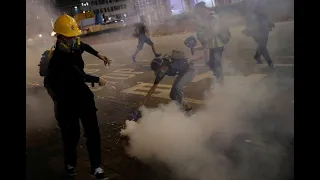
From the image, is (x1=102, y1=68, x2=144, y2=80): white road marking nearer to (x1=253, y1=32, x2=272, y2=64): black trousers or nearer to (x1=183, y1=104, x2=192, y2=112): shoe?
(x1=253, y1=32, x2=272, y2=64): black trousers

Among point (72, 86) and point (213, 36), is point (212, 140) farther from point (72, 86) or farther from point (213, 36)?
point (213, 36)

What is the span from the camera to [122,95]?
758 cm

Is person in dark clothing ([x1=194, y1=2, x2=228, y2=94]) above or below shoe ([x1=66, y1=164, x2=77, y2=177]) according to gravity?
above

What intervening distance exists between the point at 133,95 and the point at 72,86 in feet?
11.7

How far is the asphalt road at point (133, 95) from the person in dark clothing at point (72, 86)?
1.76 ft

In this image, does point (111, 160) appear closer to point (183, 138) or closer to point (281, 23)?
point (183, 138)

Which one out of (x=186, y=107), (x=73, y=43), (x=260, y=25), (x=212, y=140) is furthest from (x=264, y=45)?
(x=73, y=43)

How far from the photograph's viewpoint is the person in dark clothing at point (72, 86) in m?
3.66

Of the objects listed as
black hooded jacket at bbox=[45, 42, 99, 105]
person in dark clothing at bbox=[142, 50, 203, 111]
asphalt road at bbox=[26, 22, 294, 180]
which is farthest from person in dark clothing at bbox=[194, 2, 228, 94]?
black hooded jacket at bbox=[45, 42, 99, 105]

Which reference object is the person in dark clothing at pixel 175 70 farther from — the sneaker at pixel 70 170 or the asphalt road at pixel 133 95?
the sneaker at pixel 70 170

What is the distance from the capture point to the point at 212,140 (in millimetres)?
4312

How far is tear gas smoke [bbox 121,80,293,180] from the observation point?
11.7 feet

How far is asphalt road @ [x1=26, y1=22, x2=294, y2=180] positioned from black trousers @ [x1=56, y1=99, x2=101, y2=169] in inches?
12.7
